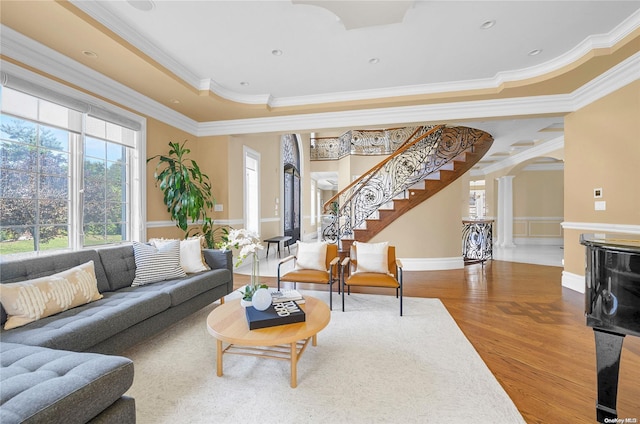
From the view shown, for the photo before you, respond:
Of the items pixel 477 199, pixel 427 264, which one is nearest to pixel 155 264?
pixel 427 264

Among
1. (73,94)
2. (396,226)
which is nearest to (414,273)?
(396,226)

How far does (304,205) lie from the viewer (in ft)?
36.8

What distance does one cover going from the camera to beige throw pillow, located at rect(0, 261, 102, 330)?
199 centimetres

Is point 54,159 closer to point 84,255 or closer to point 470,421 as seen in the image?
point 84,255

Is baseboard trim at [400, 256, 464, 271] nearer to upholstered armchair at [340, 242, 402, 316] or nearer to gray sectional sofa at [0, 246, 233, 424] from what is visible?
upholstered armchair at [340, 242, 402, 316]

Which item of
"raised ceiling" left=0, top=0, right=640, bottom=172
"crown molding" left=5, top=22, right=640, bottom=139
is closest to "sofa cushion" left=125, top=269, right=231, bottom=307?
"raised ceiling" left=0, top=0, right=640, bottom=172

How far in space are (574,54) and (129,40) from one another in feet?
17.1

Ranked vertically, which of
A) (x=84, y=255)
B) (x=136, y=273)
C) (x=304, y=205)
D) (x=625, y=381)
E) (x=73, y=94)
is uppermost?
(x=73, y=94)


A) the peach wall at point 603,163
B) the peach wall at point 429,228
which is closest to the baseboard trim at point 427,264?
the peach wall at point 429,228

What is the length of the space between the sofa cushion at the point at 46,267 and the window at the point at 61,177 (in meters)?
0.80

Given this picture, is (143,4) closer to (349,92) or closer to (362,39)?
(362,39)

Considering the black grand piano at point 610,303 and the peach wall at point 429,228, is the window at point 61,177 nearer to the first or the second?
the peach wall at point 429,228

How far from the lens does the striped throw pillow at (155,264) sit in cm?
312

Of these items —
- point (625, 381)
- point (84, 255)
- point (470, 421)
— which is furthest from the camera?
point (84, 255)
